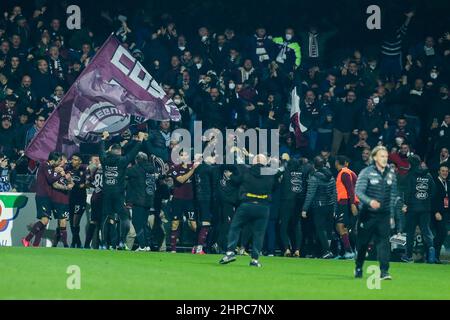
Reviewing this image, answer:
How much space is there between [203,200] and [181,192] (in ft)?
1.68

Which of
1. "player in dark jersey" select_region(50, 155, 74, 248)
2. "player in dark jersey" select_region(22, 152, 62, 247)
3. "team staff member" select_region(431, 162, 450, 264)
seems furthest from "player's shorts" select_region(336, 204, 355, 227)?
"player in dark jersey" select_region(22, 152, 62, 247)

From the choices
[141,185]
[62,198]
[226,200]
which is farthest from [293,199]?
[62,198]

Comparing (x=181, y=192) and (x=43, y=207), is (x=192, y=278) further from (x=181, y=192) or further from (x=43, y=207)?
(x=43, y=207)

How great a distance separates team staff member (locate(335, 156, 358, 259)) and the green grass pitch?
1.18m

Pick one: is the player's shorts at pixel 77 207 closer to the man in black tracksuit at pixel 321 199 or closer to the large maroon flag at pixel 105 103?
the large maroon flag at pixel 105 103

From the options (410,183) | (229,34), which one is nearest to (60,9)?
(229,34)

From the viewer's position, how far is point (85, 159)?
29.9m

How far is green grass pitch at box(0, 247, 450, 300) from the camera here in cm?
1864

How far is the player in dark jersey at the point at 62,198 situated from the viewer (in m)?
28.2

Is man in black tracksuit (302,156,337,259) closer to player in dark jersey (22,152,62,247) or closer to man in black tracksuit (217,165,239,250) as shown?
man in black tracksuit (217,165,239,250)

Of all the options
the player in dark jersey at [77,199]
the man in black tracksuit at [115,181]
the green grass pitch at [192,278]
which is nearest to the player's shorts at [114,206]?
the man in black tracksuit at [115,181]

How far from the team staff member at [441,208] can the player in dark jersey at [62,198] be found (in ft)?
25.0
